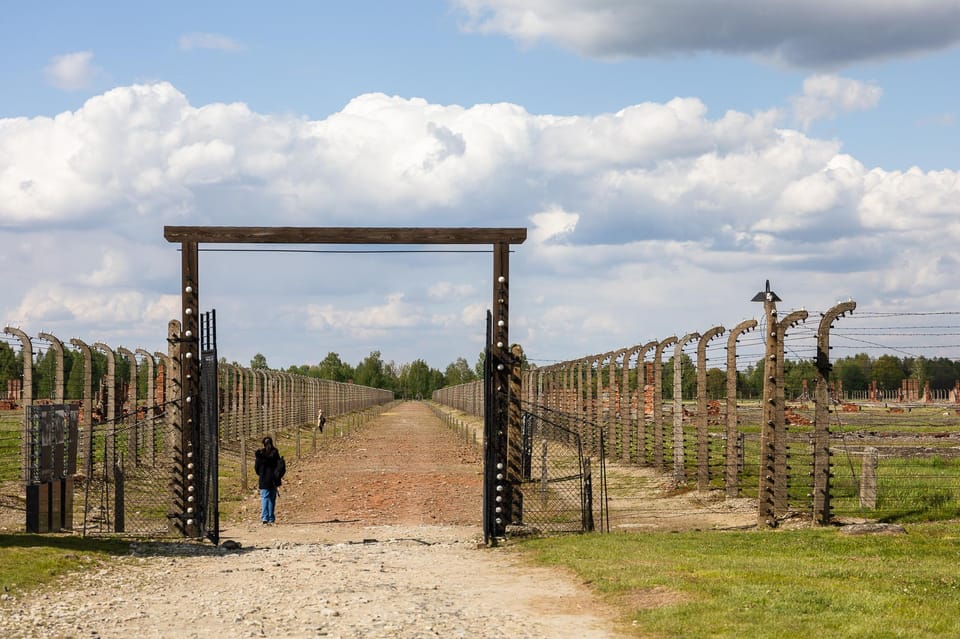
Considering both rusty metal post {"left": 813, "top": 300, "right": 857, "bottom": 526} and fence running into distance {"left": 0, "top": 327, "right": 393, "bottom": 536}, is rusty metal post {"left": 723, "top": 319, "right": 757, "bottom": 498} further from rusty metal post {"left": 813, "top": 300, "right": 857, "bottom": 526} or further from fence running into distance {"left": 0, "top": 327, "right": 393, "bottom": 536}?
fence running into distance {"left": 0, "top": 327, "right": 393, "bottom": 536}

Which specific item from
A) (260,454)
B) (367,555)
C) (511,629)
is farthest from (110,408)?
(511,629)

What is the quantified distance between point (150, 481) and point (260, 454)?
25.7 feet

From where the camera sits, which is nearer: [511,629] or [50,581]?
[511,629]

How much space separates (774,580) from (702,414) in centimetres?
1096

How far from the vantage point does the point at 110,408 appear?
1090 inches

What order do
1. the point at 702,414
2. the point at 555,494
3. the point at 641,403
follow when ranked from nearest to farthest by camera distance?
the point at 702,414 < the point at 555,494 < the point at 641,403

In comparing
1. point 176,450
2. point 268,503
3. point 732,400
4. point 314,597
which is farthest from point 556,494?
point 314,597

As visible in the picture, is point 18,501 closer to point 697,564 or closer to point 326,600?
point 326,600

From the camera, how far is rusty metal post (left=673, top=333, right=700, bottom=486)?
82.6 ft

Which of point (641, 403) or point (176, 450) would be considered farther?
point (641, 403)

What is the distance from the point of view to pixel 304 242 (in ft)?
63.3

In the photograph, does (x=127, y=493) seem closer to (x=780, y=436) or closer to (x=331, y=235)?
(x=331, y=235)

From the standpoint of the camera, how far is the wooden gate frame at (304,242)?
61.9ft

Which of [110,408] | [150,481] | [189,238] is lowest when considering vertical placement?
[150,481]
